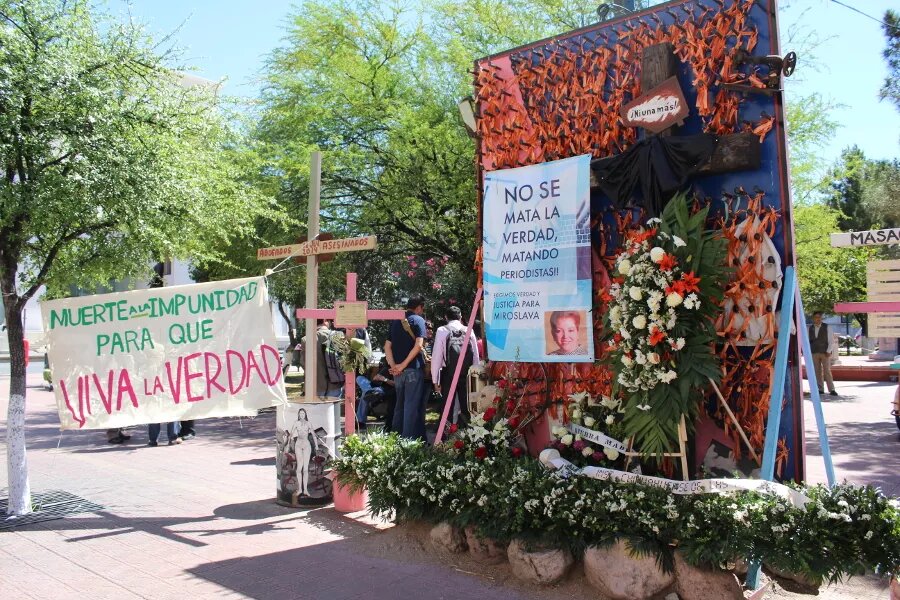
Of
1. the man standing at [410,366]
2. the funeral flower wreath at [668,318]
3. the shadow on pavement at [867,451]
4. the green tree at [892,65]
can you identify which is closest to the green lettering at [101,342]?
the man standing at [410,366]

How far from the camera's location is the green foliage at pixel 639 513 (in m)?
4.26

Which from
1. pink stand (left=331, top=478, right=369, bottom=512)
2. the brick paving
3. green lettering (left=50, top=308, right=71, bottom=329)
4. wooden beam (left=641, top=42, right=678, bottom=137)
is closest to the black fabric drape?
wooden beam (left=641, top=42, right=678, bottom=137)

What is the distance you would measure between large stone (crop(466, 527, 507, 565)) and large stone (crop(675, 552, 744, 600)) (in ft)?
4.46

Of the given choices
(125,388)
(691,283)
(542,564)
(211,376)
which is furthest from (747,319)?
(125,388)

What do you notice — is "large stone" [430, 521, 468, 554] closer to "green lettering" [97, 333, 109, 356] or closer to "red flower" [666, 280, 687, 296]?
"red flower" [666, 280, 687, 296]

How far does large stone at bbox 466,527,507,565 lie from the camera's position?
5574 mm

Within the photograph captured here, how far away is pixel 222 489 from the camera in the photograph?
27.5 ft

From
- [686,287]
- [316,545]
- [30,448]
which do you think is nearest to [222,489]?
[316,545]

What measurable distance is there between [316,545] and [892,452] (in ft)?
26.8

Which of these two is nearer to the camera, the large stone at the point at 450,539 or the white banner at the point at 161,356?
the large stone at the point at 450,539

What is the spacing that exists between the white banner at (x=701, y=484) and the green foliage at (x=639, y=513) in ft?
0.15

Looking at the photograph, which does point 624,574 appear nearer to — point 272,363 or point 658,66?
point 658,66

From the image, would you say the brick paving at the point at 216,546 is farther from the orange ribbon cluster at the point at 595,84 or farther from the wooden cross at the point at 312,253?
the orange ribbon cluster at the point at 595,84

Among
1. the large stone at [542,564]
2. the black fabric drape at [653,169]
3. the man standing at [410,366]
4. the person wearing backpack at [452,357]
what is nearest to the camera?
the large stone at [542,564]
